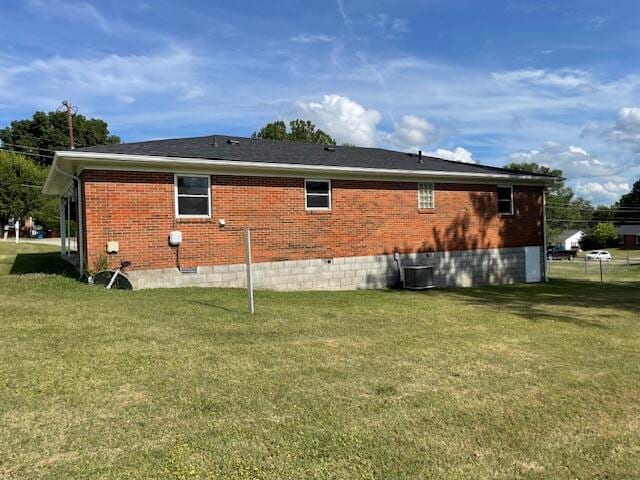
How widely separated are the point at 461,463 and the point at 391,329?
4.35 m

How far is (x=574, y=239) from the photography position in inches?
3529

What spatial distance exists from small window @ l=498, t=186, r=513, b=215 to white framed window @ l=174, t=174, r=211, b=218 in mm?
10916

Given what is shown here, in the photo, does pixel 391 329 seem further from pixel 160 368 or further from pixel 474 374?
pixel 160 368

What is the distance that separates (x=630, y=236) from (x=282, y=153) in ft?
269

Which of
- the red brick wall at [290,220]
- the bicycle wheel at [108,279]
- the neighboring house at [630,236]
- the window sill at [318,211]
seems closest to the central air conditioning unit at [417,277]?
the red brick wall at [290,220]

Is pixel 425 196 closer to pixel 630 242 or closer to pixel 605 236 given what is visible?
Result: pixel 630 242

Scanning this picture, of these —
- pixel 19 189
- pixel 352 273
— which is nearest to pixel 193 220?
pixel 352 273

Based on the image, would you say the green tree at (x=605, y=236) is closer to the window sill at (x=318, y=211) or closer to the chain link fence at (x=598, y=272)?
the chain link fence at (x=598, y=272)

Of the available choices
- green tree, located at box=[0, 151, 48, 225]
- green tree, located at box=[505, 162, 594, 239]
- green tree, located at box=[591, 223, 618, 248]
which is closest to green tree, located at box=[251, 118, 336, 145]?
green tree, located at box=[0, 151, 48, 225]

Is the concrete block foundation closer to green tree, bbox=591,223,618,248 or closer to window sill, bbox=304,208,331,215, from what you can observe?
window sill, bbox=304,208,331,215

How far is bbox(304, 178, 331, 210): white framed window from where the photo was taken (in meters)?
14.3

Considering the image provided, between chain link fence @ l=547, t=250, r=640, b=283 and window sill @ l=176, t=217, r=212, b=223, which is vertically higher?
window sill @ l=176, t=217, r=212, b=223

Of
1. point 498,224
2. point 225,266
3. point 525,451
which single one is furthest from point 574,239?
point 525,451

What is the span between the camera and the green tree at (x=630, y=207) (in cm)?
8938
